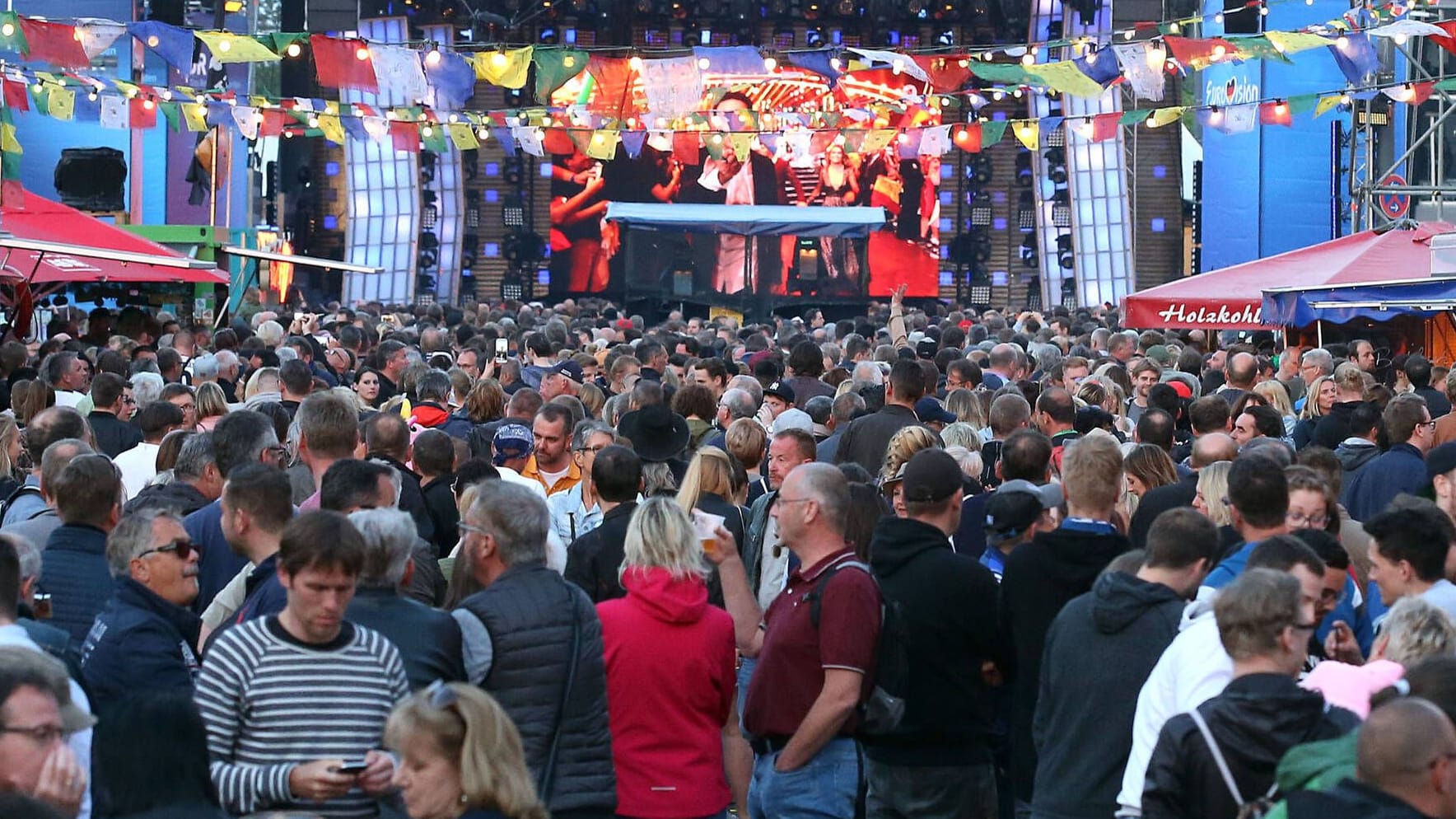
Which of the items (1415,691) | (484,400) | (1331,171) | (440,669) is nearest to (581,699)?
(440,669)

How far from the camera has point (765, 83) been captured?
34188mm

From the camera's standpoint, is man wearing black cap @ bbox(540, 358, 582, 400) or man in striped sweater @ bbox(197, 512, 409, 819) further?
man wearing black cap @ bbox(540, 358, 582, 400)

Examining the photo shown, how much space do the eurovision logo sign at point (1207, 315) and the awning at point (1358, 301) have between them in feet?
1.91

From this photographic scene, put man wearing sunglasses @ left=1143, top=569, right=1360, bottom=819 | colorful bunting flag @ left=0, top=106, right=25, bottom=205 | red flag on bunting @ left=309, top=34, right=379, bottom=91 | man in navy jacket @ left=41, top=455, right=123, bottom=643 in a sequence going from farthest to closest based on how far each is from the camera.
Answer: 1. colorful bunting flag @ left=0, top=106, right=25, bottom=205
2. red flag on bunting @ left=309, top=34, right=379, bottom=91
3. man in navy jacket @ left=41, top=455, right=123, bottom=643
4. man wearing sunglasses @ left=1143, top=569, right=1360, bottom=819

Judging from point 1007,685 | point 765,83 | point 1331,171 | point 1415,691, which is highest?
point 765,83

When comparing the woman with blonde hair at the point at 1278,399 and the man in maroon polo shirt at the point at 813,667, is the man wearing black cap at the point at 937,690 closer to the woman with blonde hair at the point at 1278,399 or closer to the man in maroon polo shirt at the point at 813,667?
the man in maroon polo shirt at the point at 813,667

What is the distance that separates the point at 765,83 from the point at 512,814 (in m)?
31.3

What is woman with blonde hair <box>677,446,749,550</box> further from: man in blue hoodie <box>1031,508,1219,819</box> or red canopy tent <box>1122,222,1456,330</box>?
red canopy tent <box>1122,222,1456,330</box>

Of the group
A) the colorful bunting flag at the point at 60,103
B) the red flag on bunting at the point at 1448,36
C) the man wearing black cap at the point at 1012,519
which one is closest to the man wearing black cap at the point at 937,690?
the man wearing black cap at the point at 1012,519

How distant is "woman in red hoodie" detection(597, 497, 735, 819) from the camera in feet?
16.5

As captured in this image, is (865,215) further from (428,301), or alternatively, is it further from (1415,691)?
(1415,691)

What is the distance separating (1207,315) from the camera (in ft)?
51.3

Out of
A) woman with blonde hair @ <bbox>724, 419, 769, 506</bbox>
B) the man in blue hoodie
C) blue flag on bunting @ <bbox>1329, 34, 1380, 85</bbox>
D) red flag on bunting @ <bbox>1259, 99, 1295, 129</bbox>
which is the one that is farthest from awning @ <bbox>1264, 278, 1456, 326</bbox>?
the man in blue hoodie

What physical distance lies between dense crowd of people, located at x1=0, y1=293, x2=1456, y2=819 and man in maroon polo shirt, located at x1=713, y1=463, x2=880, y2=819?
0.4 inches
